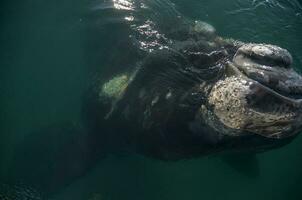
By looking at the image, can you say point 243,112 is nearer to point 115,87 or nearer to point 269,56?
point 269,56

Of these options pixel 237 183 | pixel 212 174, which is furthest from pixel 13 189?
pixel 237 183

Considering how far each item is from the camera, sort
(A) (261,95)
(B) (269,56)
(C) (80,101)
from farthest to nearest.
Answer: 1. (C) (80,101)
2. (B) (269,56)
3. (A) (261,95)

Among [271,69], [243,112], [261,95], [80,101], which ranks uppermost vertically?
[271,69]

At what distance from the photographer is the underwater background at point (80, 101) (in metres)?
7.19

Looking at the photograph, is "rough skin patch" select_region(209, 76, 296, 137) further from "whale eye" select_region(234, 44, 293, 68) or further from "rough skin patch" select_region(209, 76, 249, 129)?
"whale eye" select_region(234, 44, 293, 68)

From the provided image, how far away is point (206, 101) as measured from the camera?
4594 millimetres

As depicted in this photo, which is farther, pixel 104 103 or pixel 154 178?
pixel 154 178

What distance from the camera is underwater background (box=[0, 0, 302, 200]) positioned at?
719 centimetres

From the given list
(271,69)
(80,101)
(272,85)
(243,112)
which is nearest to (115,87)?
(80,101)

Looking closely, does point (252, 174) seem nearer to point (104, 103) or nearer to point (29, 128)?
point (104, 103)

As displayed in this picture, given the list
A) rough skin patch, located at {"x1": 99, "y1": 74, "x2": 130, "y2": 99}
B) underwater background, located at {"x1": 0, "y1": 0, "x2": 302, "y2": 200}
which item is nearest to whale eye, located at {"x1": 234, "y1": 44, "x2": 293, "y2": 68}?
rough skin patch, located at {"x1": 99, "y1": 74, "x2": 130, "y2": 99}

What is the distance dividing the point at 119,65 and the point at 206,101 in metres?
2.20

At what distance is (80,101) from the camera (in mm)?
7344

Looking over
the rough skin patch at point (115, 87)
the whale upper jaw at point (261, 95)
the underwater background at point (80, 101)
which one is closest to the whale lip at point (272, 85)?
the whale upper jaw at point (261, 95)
